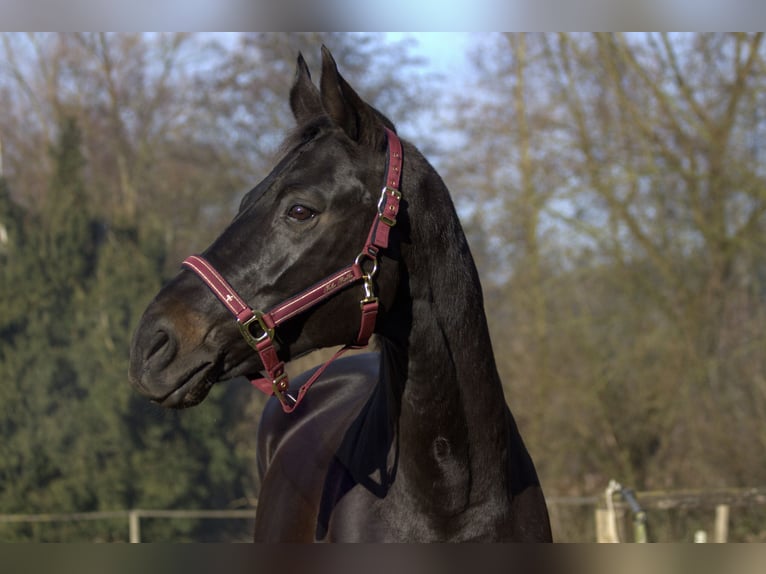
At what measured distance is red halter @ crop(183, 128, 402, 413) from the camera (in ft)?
8.16

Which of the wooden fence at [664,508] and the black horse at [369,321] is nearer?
the black horse at [369,321]

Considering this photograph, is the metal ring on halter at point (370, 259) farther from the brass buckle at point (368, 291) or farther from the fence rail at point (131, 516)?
the fence rail at point (131, 516)

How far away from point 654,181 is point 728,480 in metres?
4.47

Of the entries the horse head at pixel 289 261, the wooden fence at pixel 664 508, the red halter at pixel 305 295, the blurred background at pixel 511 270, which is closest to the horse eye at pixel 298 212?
the horse head at pixel 289 261

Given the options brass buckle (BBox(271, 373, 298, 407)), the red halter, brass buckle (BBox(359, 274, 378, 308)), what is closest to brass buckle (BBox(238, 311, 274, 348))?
the red halter

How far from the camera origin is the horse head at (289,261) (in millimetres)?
2443

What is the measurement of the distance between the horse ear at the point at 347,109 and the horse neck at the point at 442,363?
24 cm

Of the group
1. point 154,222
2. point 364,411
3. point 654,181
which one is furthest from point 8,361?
point 364,411

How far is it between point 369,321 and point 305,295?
0.73 ft

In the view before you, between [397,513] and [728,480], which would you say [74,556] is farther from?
[728,480]

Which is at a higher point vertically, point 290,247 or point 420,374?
point 290,247

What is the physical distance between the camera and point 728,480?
38.9 feet

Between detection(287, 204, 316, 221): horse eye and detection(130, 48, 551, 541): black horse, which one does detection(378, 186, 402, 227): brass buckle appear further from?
detection(287, 204, 316, 221): horse eye

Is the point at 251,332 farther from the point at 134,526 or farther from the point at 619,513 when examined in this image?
the point at 134,526
